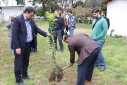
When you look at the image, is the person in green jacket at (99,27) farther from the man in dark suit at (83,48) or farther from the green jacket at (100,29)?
the man in dark suit at (83,48)

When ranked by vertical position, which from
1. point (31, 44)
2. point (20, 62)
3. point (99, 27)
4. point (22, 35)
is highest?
point (99, 27)

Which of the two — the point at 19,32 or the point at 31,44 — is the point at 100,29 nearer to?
the point at 31,44

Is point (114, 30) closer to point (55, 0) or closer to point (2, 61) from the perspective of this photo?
point (2, 61)

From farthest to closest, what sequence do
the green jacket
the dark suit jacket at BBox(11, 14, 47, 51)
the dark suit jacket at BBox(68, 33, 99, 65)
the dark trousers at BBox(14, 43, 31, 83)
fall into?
the green jacket
the dark trousers at BBox(14, 43, 31, 83)
the dark suit jacket at BBox(11, 14, 47, 51)
the dark suit jacket at BBox(68, 33, 99, 65)

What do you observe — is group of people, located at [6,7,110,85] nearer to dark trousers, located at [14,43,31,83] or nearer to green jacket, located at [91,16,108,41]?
dark trousers, located at [14,43,31,83]

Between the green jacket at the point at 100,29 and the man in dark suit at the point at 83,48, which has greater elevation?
the green jacket at the point at 100,29

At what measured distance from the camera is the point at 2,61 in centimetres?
514

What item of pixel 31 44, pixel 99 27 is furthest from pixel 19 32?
pixel 99 27

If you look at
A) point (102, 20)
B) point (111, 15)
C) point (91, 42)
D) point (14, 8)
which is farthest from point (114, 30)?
point (14, 8)

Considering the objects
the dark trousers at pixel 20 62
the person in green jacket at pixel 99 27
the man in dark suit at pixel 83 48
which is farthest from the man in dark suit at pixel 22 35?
the person in green jacket at pixel 99 27

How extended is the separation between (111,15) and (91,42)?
1047 centimetres

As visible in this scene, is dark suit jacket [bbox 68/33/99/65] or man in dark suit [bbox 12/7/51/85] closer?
dark suit jacket [bbox 68/33/99/65]

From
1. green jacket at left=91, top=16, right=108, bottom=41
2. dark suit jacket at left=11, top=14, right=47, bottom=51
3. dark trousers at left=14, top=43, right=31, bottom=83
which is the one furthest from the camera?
green jacket at left=91, top=16, right=108, bottom=41

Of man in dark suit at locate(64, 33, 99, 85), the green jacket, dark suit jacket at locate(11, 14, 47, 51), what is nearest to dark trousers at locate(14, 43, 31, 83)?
dark suit jacket at locate(11, 14, 47, 51)
